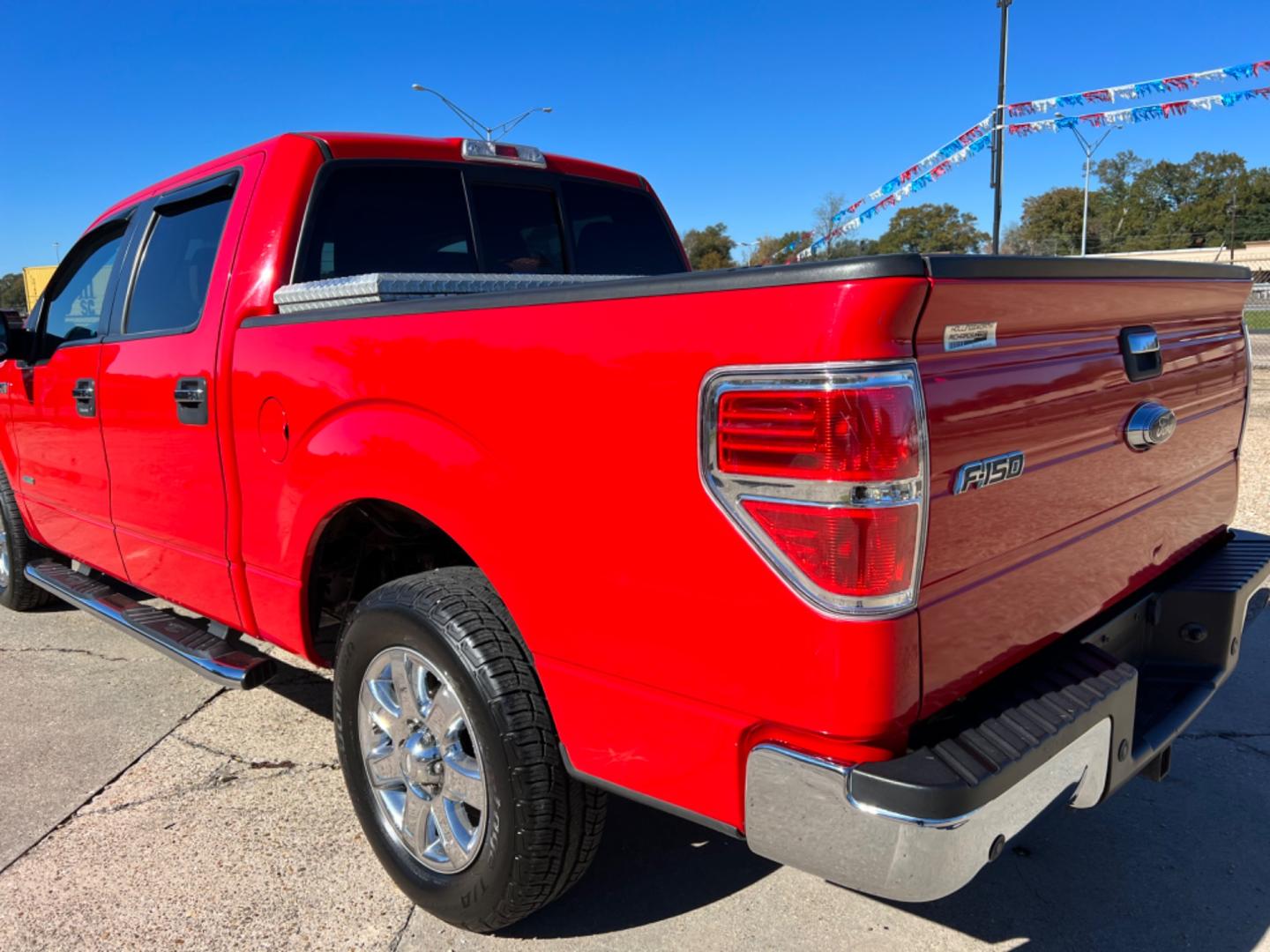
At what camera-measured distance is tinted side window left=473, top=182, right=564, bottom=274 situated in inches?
146

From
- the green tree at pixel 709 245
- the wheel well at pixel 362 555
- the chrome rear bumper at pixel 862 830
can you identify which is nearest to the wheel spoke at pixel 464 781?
the wheel well at pixel 362 555

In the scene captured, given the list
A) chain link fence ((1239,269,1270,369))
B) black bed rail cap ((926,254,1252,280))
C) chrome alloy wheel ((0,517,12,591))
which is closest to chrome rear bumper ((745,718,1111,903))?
black bed rail cap ((926,254,1252,280))

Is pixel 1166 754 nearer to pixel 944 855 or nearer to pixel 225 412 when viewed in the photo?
pixel 944 855

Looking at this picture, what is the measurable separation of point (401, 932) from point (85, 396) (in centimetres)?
253

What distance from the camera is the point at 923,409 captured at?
161 cm

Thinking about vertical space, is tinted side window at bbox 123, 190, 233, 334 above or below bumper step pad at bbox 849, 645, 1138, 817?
above

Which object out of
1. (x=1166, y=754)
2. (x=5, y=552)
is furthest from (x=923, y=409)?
(x=5, y=552)

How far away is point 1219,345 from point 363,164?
2.79m

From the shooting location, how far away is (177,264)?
355 centimetres

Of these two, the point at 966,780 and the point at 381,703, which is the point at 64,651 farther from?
the point at 966,780

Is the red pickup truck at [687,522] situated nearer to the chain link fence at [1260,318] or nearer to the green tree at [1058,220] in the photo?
the chain link fence at [1260,318]

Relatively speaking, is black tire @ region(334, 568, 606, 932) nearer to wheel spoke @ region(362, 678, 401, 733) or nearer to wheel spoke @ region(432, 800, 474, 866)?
wheel spoke @ region(432, 800, 474, 866)

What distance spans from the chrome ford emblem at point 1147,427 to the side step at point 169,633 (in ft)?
8.61

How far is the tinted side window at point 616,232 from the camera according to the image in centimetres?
411
